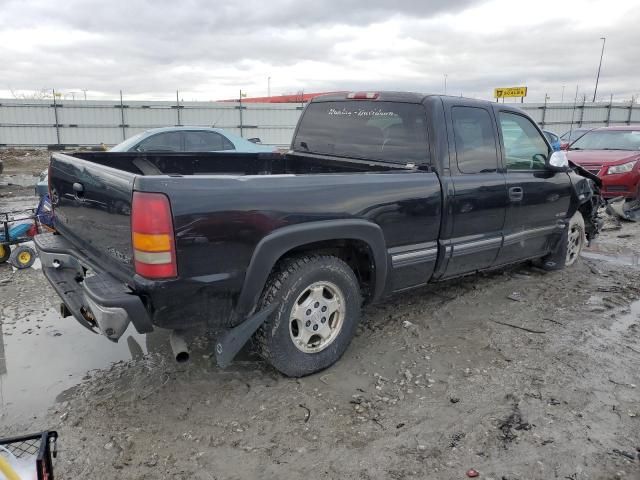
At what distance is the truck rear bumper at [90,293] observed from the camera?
2621 millimetres

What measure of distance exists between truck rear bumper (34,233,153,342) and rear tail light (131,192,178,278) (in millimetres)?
206

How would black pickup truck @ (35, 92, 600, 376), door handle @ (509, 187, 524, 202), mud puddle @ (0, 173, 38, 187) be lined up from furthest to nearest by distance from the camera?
mud puddle @ (0, 173, 38, 187), door handle @ (509, 187, 524, 202), black pickup truck @ (35, 92, 600, 376)

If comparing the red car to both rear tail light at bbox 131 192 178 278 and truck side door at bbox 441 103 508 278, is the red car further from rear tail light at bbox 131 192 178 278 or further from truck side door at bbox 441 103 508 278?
rear tail light at bbox 131 192 178 278

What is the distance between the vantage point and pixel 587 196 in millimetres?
5602

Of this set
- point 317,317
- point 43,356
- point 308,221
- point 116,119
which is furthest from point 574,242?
point 116,119

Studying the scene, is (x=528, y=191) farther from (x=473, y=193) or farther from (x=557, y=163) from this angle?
(x=473, y=193)

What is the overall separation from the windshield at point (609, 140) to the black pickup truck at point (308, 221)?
612cm

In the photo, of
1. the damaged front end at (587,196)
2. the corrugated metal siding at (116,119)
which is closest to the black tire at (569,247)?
the damaged front end at (587,196)

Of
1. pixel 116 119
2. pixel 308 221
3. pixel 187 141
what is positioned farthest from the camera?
pixel 116 119

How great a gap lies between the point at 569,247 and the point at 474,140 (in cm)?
238

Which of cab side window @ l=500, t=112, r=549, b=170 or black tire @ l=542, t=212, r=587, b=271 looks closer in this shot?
cab side window @ l=500, t=112, r=549, b=170

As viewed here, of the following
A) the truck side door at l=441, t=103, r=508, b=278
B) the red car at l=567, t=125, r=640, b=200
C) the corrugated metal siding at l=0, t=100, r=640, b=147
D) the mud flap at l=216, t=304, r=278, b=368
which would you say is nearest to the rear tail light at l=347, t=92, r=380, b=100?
the truck side door at l=441, t=103, r=508, b=278

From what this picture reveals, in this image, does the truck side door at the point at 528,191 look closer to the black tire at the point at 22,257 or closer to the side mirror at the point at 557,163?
the side mirror at the point at 557,163

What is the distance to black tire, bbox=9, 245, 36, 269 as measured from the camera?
5.48 meters
